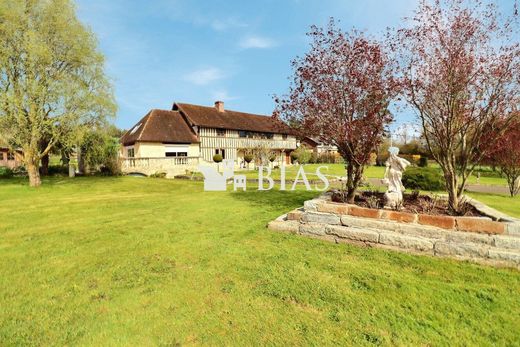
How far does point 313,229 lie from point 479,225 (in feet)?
10.1

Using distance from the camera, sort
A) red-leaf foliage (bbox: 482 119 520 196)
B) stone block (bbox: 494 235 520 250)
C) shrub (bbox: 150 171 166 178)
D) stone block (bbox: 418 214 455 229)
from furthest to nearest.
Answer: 1. shrub (bbox: 150 171 166 178)
2. red-leaf foliage (bbox: 482 119 520 196)
3. stone block (bbox: 418 214 455 229)
4. stone block (bbox: 494 235 520 250)

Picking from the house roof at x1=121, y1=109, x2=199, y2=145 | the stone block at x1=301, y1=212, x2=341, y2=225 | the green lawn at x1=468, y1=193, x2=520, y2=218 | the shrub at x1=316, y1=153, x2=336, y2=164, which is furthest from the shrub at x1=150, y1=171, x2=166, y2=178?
the shrub at x1=316, y1=153, x2=336, y2=164

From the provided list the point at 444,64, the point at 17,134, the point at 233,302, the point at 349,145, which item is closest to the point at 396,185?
the point at 349,145

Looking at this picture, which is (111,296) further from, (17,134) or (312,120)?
(17,134)

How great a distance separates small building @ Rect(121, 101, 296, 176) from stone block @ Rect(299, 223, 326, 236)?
62.6 ft

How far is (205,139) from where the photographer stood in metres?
32.2

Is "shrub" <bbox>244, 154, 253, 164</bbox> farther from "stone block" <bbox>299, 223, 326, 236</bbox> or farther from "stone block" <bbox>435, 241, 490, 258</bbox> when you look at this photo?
"stone block" <bbox>435, 241, 490, 258</bbox>

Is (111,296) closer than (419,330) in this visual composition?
No

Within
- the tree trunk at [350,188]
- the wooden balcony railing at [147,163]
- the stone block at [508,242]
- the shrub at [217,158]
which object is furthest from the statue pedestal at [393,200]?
the shrub at [217,158]

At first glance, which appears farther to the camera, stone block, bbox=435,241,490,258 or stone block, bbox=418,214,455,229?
stone block, bbox=418,214,455,229

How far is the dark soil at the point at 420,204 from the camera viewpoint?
6.14m

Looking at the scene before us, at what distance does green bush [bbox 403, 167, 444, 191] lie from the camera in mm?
16312

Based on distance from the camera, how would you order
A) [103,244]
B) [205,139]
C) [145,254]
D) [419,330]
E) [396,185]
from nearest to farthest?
[419,330], [145,254], [103,244], [396,185], [205,139]

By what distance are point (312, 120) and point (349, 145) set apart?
1.34 meters
